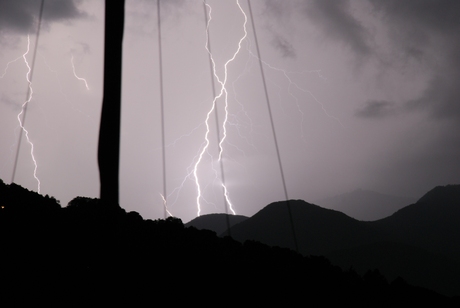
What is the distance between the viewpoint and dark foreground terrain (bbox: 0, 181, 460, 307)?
367 cm

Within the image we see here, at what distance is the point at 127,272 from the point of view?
4.25 metres

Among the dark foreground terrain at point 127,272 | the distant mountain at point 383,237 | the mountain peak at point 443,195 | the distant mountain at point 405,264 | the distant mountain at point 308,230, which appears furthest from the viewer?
the mountain peak at point 443,195

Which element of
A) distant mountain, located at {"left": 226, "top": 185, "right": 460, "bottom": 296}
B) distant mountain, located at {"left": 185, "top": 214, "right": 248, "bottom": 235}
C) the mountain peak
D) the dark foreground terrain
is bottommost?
the dark foreground terrain

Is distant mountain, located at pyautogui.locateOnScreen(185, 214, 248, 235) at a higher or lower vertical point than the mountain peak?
higher

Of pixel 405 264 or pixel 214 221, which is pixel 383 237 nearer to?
pixel 405 264

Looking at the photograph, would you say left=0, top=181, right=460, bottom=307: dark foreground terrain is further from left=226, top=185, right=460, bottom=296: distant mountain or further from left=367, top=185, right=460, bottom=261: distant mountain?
left=367, top=185, right=460, bottom=261: distant mountain

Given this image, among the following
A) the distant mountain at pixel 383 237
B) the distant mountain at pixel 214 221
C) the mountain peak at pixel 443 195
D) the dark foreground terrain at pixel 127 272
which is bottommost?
the dark foreground terrain at pixel 127 272

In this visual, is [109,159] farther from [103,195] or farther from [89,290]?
[89,290]

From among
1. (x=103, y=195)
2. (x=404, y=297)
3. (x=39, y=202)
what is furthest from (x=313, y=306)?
(x=39, y=202)

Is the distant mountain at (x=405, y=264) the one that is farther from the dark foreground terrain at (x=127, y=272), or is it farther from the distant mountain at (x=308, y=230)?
the dark foreground terrain at (x=127, y=272)

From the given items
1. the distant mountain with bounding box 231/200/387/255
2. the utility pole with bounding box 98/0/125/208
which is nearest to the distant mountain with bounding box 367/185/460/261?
the distant mountain with bounding box 231/200/387/255

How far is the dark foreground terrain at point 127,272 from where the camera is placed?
3.67 m

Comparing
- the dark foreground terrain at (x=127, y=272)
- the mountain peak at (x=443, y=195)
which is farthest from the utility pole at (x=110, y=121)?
the mountain peak at (x=443, y=195)

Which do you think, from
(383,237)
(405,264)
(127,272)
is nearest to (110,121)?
(127,272)
